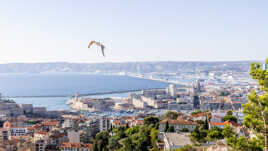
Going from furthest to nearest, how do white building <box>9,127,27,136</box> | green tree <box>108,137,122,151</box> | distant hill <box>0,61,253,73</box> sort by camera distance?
distant hill <box>0,61,253,73</box> < white building <box>9,127,27,136</box> < green tree <box>108,137,122,151</box>

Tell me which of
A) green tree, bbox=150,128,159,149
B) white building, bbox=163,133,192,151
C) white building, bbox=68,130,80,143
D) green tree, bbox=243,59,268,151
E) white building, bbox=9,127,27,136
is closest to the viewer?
green tree, bbox=243,59,268,151

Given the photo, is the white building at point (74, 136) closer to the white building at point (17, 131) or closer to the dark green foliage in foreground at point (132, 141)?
the dark green foliage in foreground at point (132, 141)

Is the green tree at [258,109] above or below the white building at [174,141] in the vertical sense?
above

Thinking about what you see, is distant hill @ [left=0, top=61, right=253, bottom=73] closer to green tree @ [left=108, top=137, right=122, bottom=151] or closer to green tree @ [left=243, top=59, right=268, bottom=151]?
green tree @ [left=108, top=137, right=122, bottom=151]

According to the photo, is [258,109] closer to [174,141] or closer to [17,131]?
[174,141]

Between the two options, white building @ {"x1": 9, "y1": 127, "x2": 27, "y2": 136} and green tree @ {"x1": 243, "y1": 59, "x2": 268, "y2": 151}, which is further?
white building @ {"x1": 9, "y1": 127, "x2": 27, "y2": 136}

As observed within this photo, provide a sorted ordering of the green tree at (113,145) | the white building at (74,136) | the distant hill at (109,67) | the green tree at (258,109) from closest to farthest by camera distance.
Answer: the green tree at (258,109) → the green tree at (113,145) → the white building at (74,136) → the distant hill at (109,67)

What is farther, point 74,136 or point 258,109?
point 74,136

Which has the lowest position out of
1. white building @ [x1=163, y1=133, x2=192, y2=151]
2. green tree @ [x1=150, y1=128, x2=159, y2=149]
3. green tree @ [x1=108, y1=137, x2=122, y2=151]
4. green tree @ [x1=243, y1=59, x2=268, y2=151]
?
green tree @ [x1=108, y1=137, x2=122, y2=151]

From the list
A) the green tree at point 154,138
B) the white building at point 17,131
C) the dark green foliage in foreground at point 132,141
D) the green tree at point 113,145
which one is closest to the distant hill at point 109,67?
the white building at point 17,131

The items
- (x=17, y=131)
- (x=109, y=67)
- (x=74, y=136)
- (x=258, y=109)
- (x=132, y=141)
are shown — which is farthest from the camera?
(x=109, y=67)

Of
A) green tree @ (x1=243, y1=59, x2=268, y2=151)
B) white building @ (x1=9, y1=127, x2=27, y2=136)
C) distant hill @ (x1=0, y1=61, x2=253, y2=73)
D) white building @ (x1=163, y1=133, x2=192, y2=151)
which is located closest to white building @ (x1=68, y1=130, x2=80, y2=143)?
white building @ (x1=9, y1=127, x2=27, y2=136)

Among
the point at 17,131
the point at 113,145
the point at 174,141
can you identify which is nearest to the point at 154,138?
the point at 174,141
